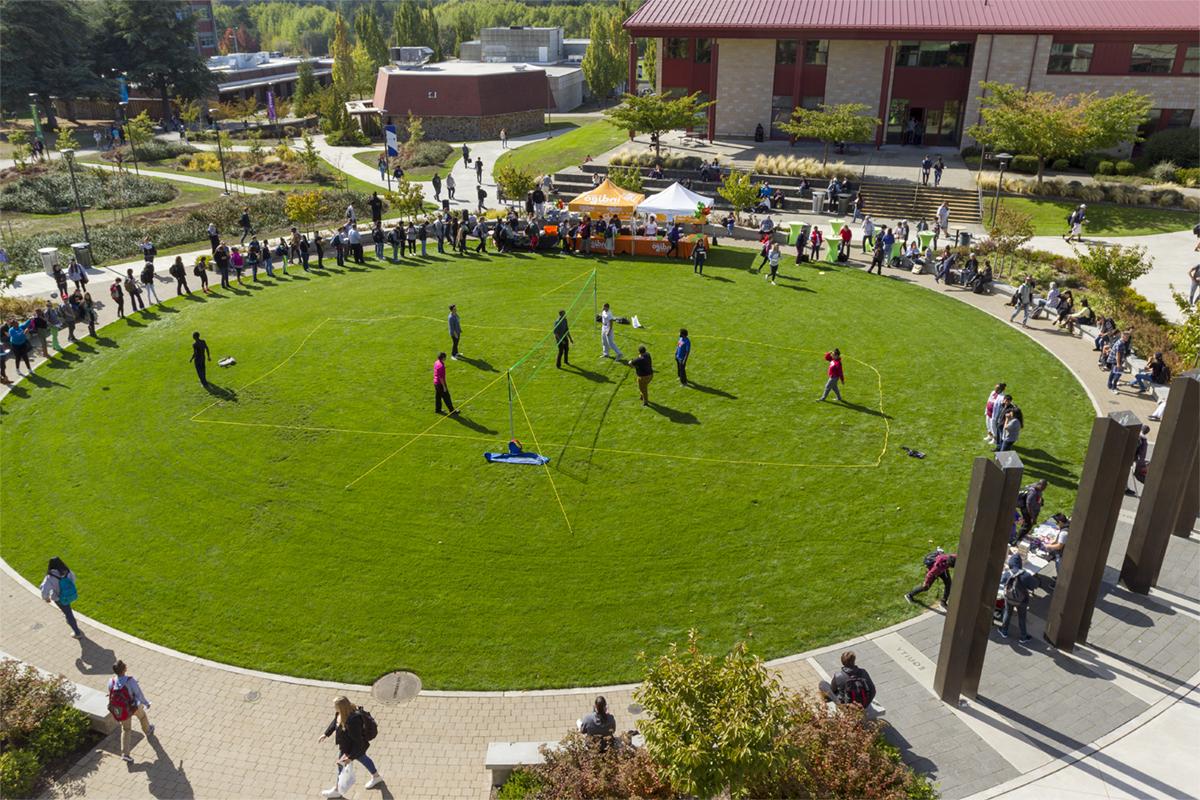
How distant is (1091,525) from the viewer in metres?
10.9

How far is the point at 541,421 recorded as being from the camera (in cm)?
1827

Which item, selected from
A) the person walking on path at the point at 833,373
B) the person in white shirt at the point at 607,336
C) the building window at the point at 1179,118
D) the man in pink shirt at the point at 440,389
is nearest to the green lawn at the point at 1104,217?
the building window at the point at 1179,118

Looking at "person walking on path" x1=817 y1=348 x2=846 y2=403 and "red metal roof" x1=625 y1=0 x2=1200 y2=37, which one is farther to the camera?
"red metal roof" x1=625 y1=0 x2=1200 y2=37

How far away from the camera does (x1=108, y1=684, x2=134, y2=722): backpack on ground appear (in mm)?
10047

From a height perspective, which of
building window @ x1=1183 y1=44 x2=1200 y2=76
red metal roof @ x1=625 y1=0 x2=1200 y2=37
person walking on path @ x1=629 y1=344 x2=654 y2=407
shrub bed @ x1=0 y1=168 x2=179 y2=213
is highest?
red metal roof @ x1=625 y1=0 x2=1200 y2=37

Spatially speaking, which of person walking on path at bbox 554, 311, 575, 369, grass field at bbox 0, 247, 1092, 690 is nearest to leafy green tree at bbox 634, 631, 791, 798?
grass field at bbox 0, 247, 1092, 690

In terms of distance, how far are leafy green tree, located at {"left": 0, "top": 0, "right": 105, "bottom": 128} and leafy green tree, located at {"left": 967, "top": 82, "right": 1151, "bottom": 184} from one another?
69842 mm

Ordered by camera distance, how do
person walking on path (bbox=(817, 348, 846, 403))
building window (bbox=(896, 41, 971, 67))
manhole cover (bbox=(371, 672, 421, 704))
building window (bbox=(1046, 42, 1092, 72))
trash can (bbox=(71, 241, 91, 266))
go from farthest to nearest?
1. building window (bbox=(896, 41, 971, 67))
2. building window (bbox=(1046, 42, 1092, 72))
3. trash can (bbox=(71, 241, 91, 266))
4. person walking on path (bbox=(817, 348, 846, 403))
5. manhole cover (bbox=(371, 672, 421, 704))

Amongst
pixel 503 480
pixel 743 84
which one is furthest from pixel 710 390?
pixel 743 84

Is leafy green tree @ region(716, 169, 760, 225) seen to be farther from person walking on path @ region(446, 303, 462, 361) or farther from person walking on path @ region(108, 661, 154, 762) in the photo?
person walking on path @ region(108, 661, 154, 762)

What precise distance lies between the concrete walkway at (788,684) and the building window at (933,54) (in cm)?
4141

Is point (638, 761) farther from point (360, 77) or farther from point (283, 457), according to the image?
point (360, 77)

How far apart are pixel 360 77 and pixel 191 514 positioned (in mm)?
72569

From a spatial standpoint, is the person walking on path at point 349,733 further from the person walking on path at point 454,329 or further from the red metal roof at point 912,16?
the red metal roof at point 912,16
